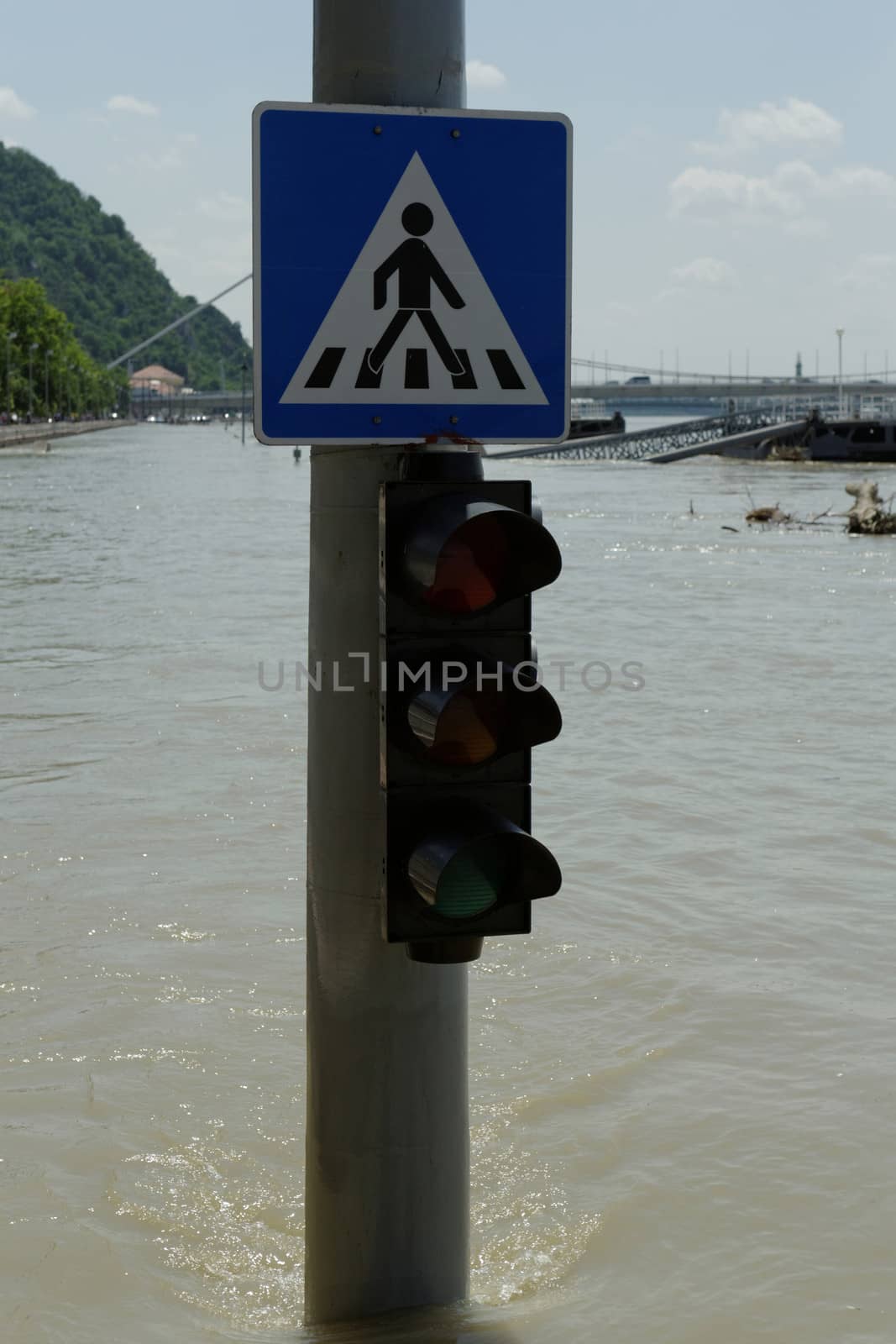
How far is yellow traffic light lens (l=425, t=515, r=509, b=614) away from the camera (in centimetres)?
276

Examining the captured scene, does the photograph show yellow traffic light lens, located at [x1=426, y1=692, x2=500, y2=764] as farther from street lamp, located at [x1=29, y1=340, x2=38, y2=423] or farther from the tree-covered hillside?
street lamp, located at [x1=29, y1=340, x2=38, y2=423]

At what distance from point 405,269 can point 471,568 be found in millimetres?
561

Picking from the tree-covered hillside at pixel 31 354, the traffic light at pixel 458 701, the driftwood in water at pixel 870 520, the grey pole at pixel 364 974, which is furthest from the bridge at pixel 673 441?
the traffic light at pixel 458 701

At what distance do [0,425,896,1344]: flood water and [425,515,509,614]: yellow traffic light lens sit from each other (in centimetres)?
142

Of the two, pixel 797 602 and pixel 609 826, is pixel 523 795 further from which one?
pixel 797 602

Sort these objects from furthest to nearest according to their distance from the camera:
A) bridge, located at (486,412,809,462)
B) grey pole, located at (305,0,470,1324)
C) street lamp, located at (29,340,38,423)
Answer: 1. street lamp, located at (29,340,38,423)
2. bridge, located at (486,412,809,462)
3. grey pole, located at (305,0,470,1324)

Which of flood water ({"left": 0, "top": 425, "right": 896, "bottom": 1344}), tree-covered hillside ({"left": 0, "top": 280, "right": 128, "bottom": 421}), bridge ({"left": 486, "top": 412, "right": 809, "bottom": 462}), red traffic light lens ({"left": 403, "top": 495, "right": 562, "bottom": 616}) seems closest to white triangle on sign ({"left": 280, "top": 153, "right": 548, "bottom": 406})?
red traffic light lens ({"left": 403, "top": 495, "right": 562, "bottom": 616})

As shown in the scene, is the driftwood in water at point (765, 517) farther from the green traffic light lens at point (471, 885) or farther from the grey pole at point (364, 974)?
the green traffic light lens at point (471, 885)

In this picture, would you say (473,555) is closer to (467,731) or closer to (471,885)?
(467,731)

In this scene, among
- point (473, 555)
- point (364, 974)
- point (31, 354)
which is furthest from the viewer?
point (31, 354)

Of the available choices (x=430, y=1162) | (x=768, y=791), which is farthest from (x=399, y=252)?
(x=768, y=791)

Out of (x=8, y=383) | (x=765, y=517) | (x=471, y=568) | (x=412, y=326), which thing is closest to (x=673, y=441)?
(x=8, y=383)

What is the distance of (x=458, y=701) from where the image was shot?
280cm

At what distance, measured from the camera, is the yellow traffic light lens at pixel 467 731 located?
9.17 ft
